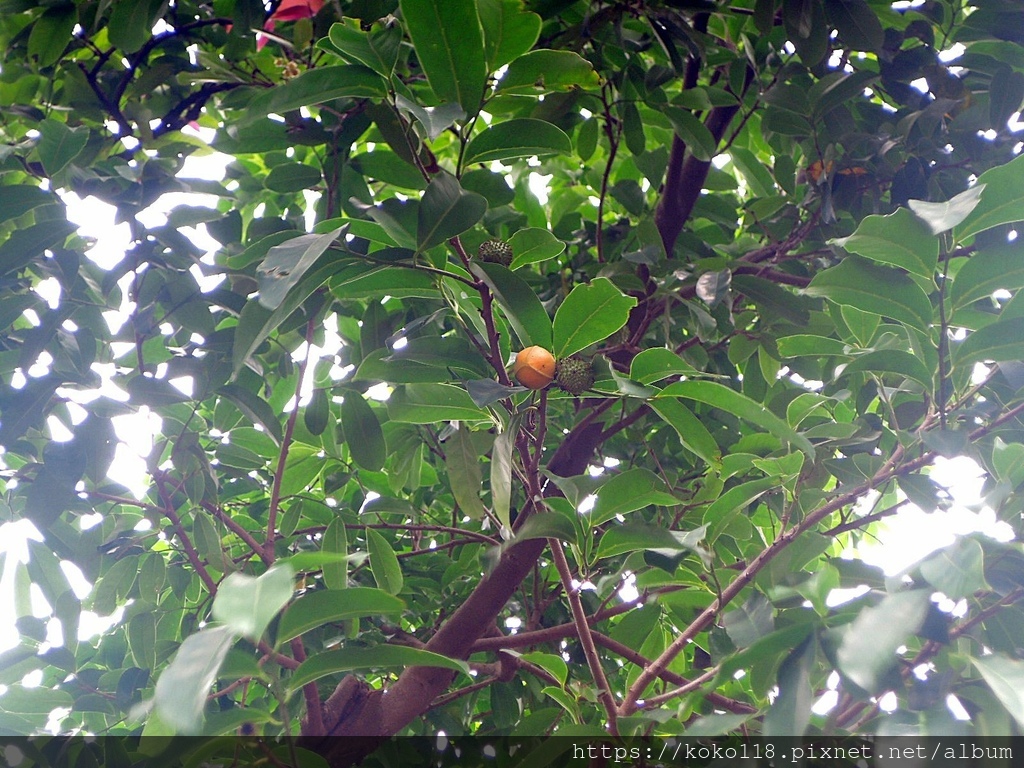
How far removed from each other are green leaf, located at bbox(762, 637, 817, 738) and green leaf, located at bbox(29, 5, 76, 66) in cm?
134

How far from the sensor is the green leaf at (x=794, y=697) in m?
0.59

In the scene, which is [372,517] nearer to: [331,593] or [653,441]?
[653,441]

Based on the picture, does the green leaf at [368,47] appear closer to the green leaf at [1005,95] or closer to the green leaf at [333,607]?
the green leaf at [333,607]

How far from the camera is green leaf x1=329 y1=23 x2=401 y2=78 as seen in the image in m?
0.82

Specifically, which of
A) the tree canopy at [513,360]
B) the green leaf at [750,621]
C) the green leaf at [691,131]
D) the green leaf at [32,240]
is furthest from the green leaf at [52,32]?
the green leaf at [750,621]

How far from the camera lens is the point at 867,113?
1405 mm

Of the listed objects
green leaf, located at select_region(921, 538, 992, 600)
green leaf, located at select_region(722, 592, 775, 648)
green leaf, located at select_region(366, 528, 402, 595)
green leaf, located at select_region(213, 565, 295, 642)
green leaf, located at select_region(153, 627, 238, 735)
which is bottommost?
green leaf, located at select_region(366, 528, 402, 595)

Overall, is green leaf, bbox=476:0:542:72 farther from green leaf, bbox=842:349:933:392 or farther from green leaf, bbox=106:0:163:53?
green leaf, bbox=106:0:163:53

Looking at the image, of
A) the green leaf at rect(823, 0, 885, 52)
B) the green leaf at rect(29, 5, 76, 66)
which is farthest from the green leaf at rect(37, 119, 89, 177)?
the green leaf at rect(823, 0, 885, 52)

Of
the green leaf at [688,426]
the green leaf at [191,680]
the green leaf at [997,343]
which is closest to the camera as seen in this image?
the green leaf at [191,680]

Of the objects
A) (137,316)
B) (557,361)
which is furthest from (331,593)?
(137,316)

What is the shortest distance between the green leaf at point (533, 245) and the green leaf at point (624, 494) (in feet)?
1.02

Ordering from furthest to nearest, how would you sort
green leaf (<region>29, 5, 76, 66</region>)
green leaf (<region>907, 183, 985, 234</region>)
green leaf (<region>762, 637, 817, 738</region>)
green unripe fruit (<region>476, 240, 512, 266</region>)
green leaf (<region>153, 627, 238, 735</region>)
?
green leaf (<region>29, 5, 76, 66</region>) → green unripe fruit (<region>476, 240, 512, 266</region>) → green leaf (<region>907, 183, 985, 234</region>) → green leaf (<region>762, 637, 817, 738</region>) → green leaf (<region>153, 627, 238, 735</region>)

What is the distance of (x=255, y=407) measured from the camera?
1201 mm
